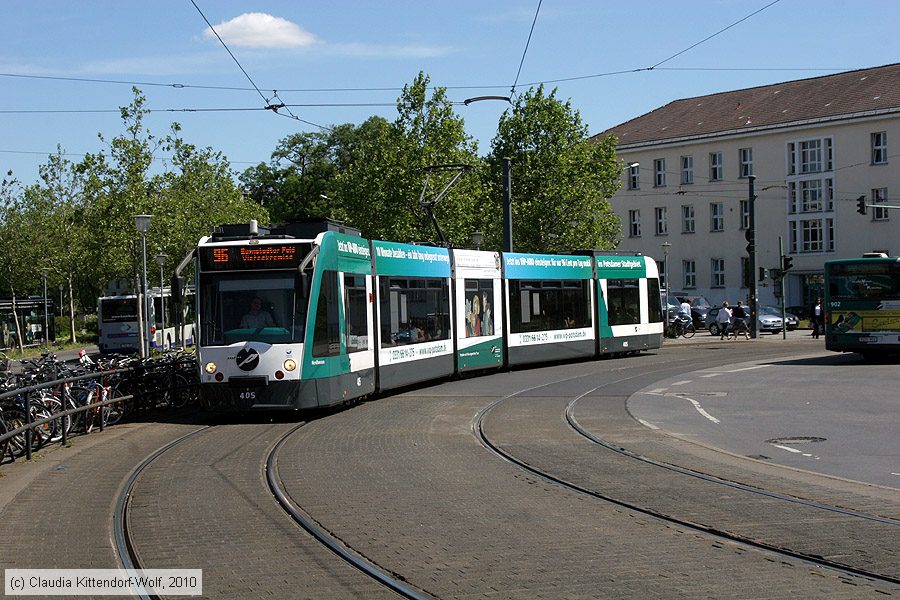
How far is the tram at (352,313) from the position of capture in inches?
683

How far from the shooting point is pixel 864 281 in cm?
2995

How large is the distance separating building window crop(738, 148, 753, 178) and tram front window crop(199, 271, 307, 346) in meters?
58.0

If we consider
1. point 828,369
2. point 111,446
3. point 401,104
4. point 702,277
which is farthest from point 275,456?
point 702,277

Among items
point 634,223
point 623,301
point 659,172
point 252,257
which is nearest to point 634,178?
point 659,172

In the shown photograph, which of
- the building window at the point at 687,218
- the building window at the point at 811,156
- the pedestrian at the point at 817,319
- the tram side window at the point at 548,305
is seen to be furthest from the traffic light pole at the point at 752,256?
the building window at the point at 687,218

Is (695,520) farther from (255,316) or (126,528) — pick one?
(255,316)

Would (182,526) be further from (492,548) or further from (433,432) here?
(433,432)

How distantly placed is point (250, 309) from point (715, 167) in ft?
194

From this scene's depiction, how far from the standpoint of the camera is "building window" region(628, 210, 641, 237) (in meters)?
78.3

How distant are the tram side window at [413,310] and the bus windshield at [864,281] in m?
11.6

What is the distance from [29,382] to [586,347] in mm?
18402

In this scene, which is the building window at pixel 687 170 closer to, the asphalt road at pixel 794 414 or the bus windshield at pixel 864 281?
the bus windshield at pixel 864 281

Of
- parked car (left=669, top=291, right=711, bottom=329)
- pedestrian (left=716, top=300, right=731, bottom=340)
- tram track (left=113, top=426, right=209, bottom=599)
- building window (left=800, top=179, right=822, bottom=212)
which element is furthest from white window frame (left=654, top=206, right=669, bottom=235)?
tram track (left=113, top=426, right=209, bottom=599)

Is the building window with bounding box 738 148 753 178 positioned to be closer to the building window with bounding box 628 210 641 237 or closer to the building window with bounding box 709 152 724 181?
the building window with bounding box 709 152 724 181
